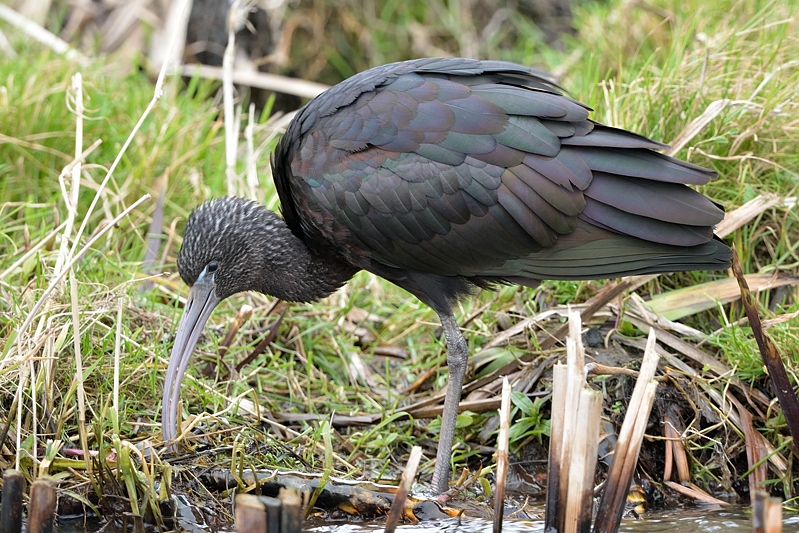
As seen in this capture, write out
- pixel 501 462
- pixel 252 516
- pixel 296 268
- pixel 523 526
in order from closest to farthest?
pixel 252 516 → pixel 501 462 → pixel 523 526 → pixel 296 268

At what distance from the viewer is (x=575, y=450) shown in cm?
309

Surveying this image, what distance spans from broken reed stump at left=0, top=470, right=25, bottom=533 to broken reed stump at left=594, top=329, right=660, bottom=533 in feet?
6.09

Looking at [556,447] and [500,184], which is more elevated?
[500,184]

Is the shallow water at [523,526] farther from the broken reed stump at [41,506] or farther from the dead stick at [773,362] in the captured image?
the broken reed stump at [41,506]

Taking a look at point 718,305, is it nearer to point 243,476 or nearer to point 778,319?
point 778,319

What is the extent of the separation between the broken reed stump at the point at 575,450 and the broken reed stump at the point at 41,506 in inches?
63.1

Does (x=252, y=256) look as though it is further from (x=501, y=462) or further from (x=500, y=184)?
(x=501, y=462)

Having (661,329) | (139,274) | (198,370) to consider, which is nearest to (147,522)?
(198,370)

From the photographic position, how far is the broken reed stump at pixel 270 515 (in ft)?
9.16

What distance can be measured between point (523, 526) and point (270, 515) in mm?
1253

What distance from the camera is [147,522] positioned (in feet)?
11.9

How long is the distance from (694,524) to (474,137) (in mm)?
1792

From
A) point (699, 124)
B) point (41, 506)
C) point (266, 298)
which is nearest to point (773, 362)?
point (699, 124)

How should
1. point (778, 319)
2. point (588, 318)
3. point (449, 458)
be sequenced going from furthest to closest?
point (588, 318) < point (449, 458) < point (778, 319)
